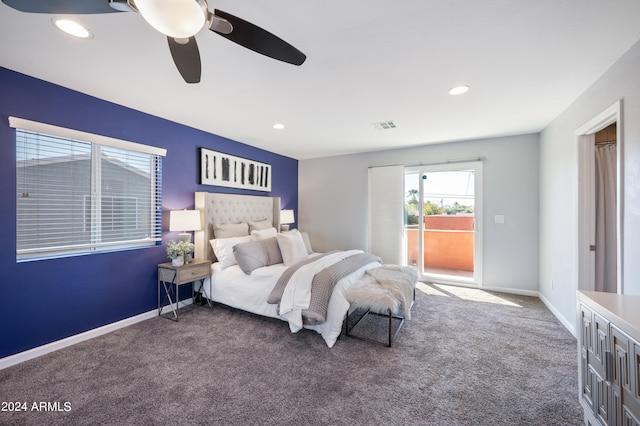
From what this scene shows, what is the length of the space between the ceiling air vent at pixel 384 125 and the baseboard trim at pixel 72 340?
3678 mm

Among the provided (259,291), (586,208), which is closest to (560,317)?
(586,208)

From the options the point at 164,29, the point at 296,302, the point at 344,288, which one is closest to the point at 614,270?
the point at 344,288

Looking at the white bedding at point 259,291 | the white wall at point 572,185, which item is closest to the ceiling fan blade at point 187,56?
the white bedding at point 259,291

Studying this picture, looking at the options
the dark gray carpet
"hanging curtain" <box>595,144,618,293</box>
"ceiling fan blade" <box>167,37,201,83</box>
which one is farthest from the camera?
"hanging curtain" <box>595,144,618,293</box>

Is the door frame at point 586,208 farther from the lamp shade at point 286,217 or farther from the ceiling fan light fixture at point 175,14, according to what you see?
the lamp shade at point 286,217

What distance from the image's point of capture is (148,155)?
3.27m

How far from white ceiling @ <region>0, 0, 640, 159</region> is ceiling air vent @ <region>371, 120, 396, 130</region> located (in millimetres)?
114

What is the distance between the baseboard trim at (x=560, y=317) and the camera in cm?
277

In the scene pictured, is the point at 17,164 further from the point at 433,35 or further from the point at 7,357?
the point at 433,35

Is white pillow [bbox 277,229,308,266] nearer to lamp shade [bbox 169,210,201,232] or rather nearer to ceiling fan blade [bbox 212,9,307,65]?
lamp shade [bbox 169,210,201,232]

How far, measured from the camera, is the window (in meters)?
2.34

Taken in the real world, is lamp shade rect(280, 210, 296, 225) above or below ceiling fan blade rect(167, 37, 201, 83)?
below

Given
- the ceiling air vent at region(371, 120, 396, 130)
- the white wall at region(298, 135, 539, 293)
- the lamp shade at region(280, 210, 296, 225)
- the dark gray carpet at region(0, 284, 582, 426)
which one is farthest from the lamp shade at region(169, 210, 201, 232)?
the white wall at region(298, 135, 539, 293)

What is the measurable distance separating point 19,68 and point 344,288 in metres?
3.47
